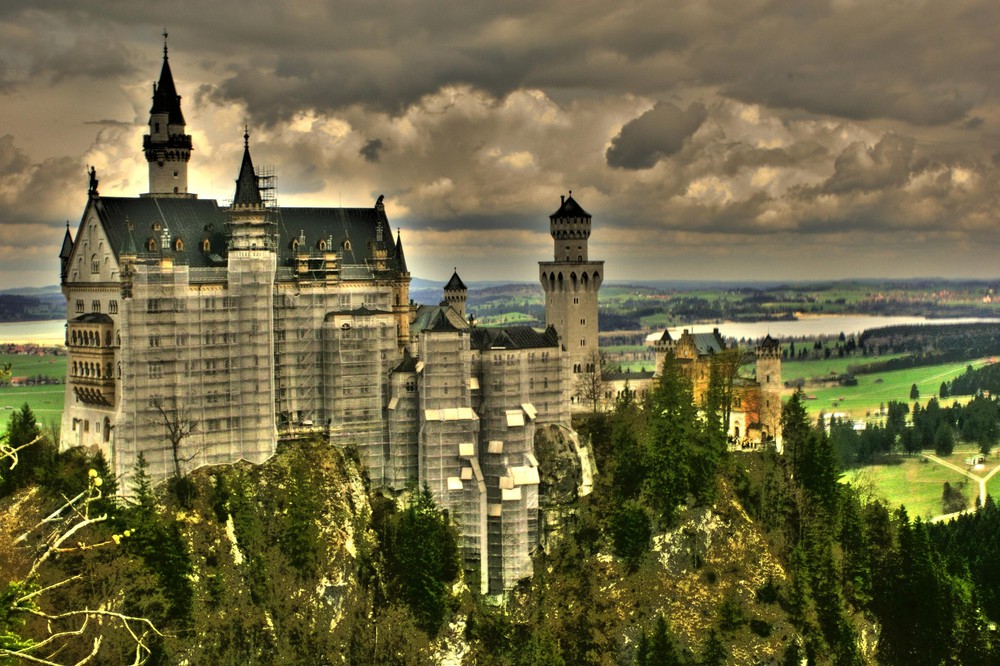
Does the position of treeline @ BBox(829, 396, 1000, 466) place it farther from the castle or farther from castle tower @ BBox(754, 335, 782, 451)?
the castle

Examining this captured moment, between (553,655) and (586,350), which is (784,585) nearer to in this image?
(553,655)

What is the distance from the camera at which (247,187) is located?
316 ft

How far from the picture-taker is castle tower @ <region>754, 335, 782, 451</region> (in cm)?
12150

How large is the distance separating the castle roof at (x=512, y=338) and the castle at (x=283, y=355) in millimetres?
191

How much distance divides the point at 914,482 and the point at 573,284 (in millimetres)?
67340

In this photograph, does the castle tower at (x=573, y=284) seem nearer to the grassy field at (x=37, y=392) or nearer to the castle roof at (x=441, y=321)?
the castle roof at (x=441, y=321)

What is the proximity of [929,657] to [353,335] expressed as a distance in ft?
186

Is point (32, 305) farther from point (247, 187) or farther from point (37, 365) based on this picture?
point (247, 187)

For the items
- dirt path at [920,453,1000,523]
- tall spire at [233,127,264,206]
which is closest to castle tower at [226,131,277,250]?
tall spire at [233,127,264,206]

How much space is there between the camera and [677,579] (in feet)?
330

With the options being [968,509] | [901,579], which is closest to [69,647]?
[901,579]

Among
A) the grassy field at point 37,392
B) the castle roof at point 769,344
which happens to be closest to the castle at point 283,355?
the grassy field at point 37,392

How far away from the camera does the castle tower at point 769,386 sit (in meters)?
122

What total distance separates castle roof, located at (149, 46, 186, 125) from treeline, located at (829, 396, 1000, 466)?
94805 millimetres
